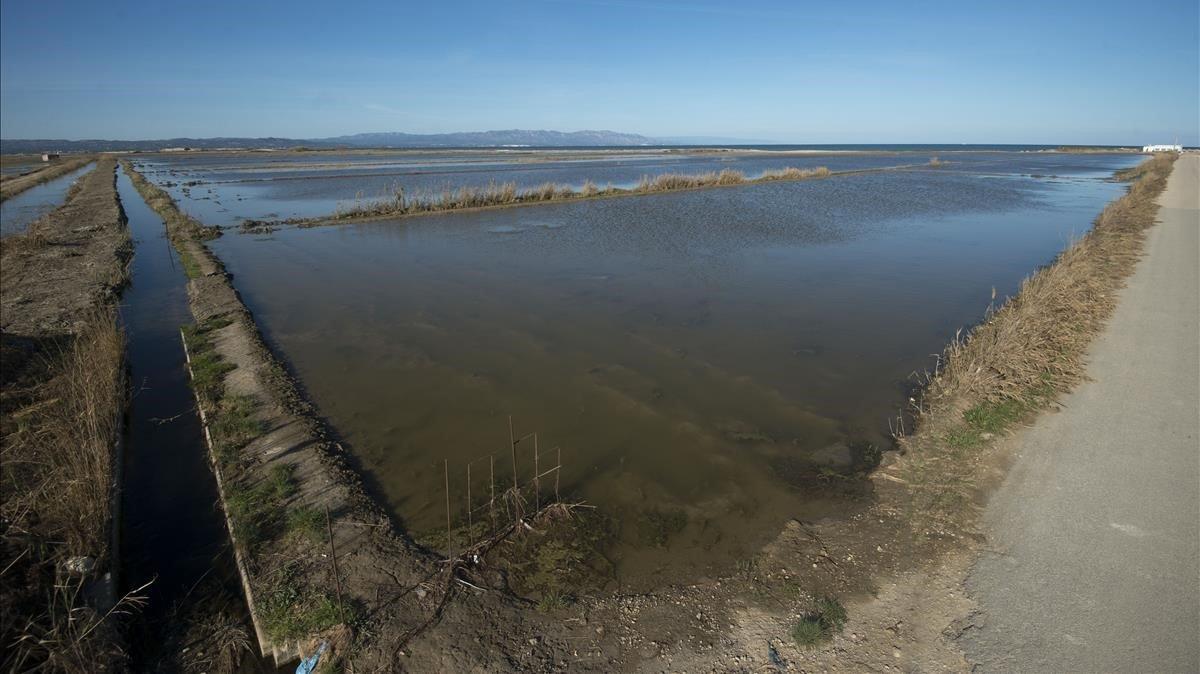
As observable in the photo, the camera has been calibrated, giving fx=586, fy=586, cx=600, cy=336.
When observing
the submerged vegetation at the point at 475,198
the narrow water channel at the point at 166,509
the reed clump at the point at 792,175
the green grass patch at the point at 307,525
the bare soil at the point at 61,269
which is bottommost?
the narrow water channel at the point at 166,509

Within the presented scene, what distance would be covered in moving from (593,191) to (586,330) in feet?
67.1

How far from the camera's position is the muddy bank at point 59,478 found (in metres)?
3.60

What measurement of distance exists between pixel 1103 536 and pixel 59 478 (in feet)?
27.4

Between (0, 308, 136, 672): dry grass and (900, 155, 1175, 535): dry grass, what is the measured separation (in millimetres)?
6079

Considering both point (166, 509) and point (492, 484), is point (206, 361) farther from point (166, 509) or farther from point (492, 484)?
point (492, 484)

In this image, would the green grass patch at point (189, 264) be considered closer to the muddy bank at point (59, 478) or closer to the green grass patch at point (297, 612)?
the muddy bank at point (59, 478)

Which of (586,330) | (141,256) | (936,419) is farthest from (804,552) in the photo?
(141,256)

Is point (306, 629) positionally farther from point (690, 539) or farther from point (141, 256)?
point (141, 256)

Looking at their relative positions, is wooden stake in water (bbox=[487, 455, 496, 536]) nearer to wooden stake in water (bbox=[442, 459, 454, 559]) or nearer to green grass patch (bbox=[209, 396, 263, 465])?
wooden stake in water (bbox=[442, 459, 454, 559])

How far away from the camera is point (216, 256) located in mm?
15930

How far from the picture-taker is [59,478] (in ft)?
15.1

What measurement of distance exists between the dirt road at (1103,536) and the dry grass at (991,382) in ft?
0.96

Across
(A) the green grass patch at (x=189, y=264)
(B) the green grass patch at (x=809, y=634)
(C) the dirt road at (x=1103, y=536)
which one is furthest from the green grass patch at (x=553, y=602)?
(A) the green grass patch at (x=189, y=264)

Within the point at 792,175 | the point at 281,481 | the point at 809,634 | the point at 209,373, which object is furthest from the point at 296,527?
the point at 792,175
